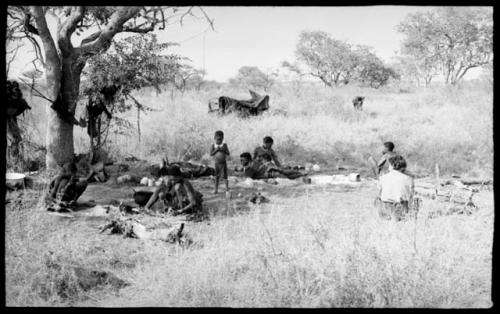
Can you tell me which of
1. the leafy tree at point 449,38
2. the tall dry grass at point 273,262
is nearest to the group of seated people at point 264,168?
the tall dry grass at point 273,262

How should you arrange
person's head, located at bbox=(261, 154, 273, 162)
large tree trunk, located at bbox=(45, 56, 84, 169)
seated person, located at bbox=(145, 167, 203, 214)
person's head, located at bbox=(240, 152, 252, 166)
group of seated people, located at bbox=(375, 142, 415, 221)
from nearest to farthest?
group of seated people, located at bbox=(375, 142, 415, 221), seated person, located at bbox=(145, 167, 203, 214), large tree trunk, located at bbox=(45, 56, 84, 169), person's head, located at bbox=(240, 152, 252, 166), person's head, located at bbox=(261, 154, 273, 162)

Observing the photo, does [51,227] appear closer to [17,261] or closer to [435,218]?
[17,261]

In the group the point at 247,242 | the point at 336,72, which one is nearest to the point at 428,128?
the point at 247,242

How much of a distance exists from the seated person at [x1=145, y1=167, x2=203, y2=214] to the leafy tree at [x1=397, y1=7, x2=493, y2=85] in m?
20.4

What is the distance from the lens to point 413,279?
12.1ft

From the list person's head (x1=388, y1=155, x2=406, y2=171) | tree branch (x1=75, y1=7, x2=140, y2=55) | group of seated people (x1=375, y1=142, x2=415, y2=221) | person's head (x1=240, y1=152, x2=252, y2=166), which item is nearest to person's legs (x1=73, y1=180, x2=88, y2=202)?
tree branch (x1=75, y1=7, x2=140, y2=55)

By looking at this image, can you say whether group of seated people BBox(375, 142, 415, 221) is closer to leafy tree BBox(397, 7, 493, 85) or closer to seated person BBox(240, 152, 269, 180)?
seated person BBox(240, 152, 269, 180)

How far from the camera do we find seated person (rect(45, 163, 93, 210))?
6.21 m

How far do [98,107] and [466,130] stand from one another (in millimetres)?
8784

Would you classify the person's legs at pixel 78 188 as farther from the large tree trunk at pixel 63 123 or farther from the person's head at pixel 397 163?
the person's head at pixel 397 163

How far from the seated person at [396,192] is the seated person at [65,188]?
153 inches

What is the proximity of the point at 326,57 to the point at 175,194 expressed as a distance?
87.1ft

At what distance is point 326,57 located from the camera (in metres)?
31.2

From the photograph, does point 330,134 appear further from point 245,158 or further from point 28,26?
point 28,26
